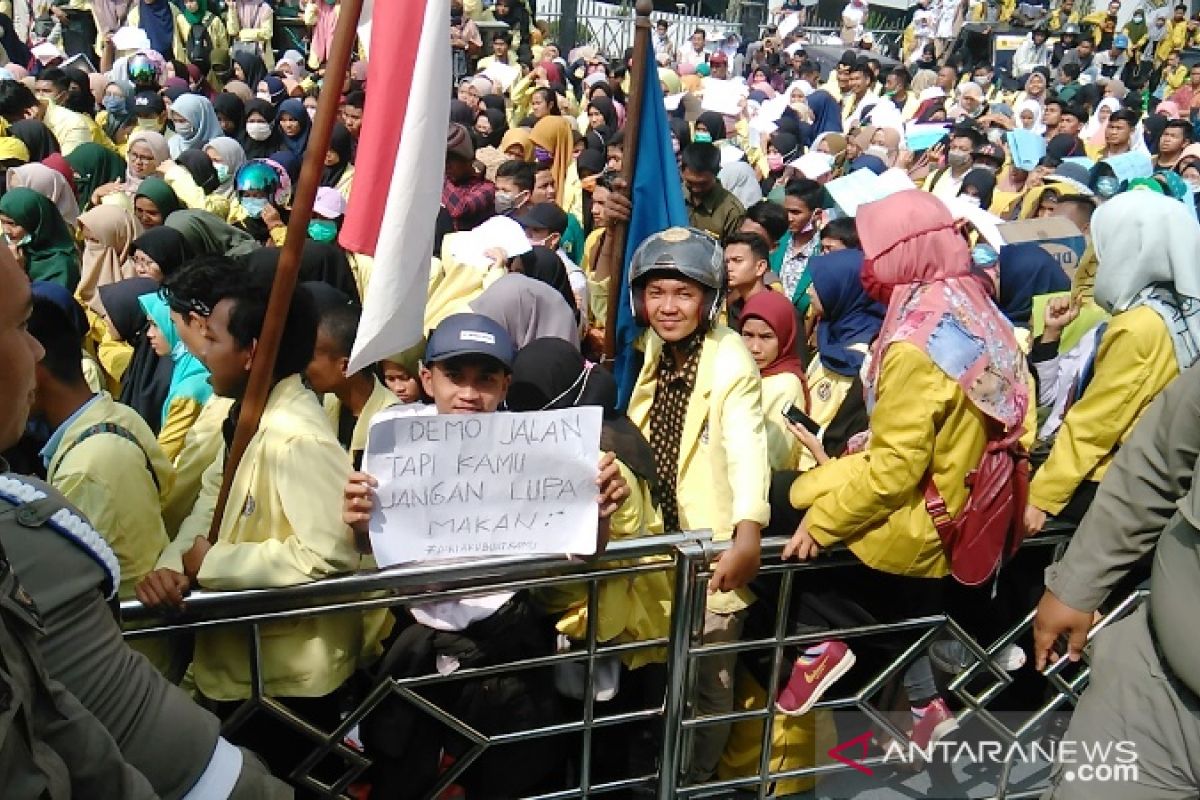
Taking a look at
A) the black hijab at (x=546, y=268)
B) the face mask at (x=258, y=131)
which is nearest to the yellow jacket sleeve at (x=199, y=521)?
the black hijab at (x=546, y=268)

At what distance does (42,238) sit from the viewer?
5492 millimetres

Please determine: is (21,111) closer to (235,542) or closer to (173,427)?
(173,427)

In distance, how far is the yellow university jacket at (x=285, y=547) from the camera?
8.13ft

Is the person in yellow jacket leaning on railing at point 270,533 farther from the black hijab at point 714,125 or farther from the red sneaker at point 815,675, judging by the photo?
the black hijab at point 714,125

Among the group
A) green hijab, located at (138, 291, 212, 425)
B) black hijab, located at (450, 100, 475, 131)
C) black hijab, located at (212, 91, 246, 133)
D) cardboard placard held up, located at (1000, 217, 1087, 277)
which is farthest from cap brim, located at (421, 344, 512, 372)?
black hijab, located at (212, 91, 246, 133)

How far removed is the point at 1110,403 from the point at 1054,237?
237 centimetres

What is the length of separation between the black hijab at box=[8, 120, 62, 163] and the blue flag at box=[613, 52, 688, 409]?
206 inches

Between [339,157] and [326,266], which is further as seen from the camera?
[339,157]

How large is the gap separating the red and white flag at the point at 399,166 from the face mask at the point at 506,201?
423 centimetres

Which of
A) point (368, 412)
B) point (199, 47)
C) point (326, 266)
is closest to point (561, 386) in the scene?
point (368, 412)

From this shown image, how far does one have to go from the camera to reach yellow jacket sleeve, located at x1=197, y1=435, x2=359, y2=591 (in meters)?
2.45

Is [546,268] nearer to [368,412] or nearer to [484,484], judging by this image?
[368,412]

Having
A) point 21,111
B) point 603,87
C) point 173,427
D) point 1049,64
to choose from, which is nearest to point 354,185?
point 173,427

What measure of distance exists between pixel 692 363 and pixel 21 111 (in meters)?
7.36
